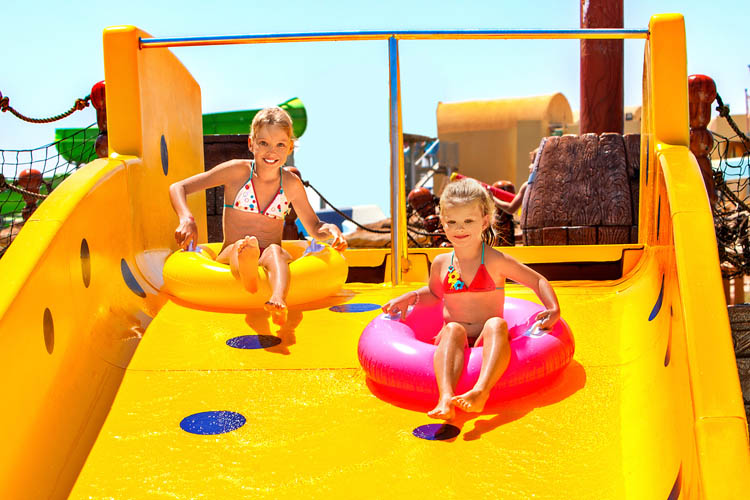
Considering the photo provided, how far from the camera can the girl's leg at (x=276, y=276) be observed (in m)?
2.63

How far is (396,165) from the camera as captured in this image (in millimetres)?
3227

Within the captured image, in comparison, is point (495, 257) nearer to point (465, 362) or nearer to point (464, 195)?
point (464, 195)

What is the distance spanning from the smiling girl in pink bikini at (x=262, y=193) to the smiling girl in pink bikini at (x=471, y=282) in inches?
27.5

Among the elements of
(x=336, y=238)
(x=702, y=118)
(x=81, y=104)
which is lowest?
(x=336, y=238)

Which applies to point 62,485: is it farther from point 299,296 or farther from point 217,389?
point 299,296

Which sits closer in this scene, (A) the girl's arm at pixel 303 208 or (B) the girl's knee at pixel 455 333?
(B) the girl's knee at pixel 455 333

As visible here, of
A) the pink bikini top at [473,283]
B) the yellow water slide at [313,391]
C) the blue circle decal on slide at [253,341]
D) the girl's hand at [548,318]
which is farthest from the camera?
A: the blue circle decal on slide at [253,341]

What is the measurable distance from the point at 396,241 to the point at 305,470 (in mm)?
1490

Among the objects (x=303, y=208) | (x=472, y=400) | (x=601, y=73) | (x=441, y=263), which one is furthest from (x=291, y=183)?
(x=601, y=73)

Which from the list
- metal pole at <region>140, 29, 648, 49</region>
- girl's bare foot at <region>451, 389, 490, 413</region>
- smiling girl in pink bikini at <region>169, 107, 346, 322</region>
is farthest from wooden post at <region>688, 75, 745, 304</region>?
girl's bare foot at <region>451, 389, 490, 413</region>

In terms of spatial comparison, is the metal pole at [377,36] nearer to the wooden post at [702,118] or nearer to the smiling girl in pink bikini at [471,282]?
the smiling girl in pink bikini at [471,282]

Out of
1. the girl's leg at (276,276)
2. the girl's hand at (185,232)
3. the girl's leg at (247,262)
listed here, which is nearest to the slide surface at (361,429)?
the girl's leg at (276,276)

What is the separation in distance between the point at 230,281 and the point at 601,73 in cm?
502

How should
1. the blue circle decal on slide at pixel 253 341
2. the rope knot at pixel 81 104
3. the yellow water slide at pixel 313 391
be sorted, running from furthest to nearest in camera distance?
the rope knot at pixel 81 104
the blue circle decal on slide at pixel 253 341
the yellow water slide at pixel 313 391
